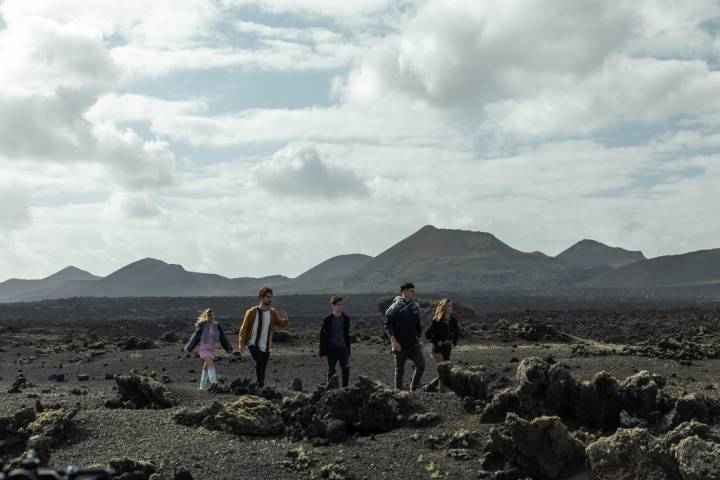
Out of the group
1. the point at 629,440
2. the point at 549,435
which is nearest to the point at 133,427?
the point at 549,435

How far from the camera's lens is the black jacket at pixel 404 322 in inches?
500

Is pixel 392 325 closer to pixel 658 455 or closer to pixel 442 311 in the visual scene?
pixel 442 311

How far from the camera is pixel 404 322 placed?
41.9ft

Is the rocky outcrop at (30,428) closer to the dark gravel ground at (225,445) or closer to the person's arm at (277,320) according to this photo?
the dark gravel ground at (225,445)

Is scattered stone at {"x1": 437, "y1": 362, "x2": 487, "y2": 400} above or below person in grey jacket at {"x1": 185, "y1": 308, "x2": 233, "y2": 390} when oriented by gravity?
below

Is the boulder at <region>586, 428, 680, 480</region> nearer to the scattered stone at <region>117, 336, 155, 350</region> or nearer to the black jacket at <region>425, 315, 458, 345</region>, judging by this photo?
the black jacket at <region>425, 315, 458, 345</region>

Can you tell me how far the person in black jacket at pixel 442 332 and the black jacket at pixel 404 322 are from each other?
53 cm

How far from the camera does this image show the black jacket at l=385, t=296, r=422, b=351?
500 inches

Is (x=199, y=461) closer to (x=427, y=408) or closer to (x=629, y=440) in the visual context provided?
(x=427, y=408)

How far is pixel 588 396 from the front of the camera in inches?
384

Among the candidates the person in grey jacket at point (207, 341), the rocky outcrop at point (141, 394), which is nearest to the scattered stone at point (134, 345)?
the person in grey jacket at point (207, 341)

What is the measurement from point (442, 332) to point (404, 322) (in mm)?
1000

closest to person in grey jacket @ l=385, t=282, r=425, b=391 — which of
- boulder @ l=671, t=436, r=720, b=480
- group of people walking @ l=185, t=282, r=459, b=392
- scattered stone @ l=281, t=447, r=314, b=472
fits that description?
group of people walking @ l=185, t=282, r=459, b=392

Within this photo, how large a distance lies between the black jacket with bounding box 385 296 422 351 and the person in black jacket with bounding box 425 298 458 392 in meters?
0.53
